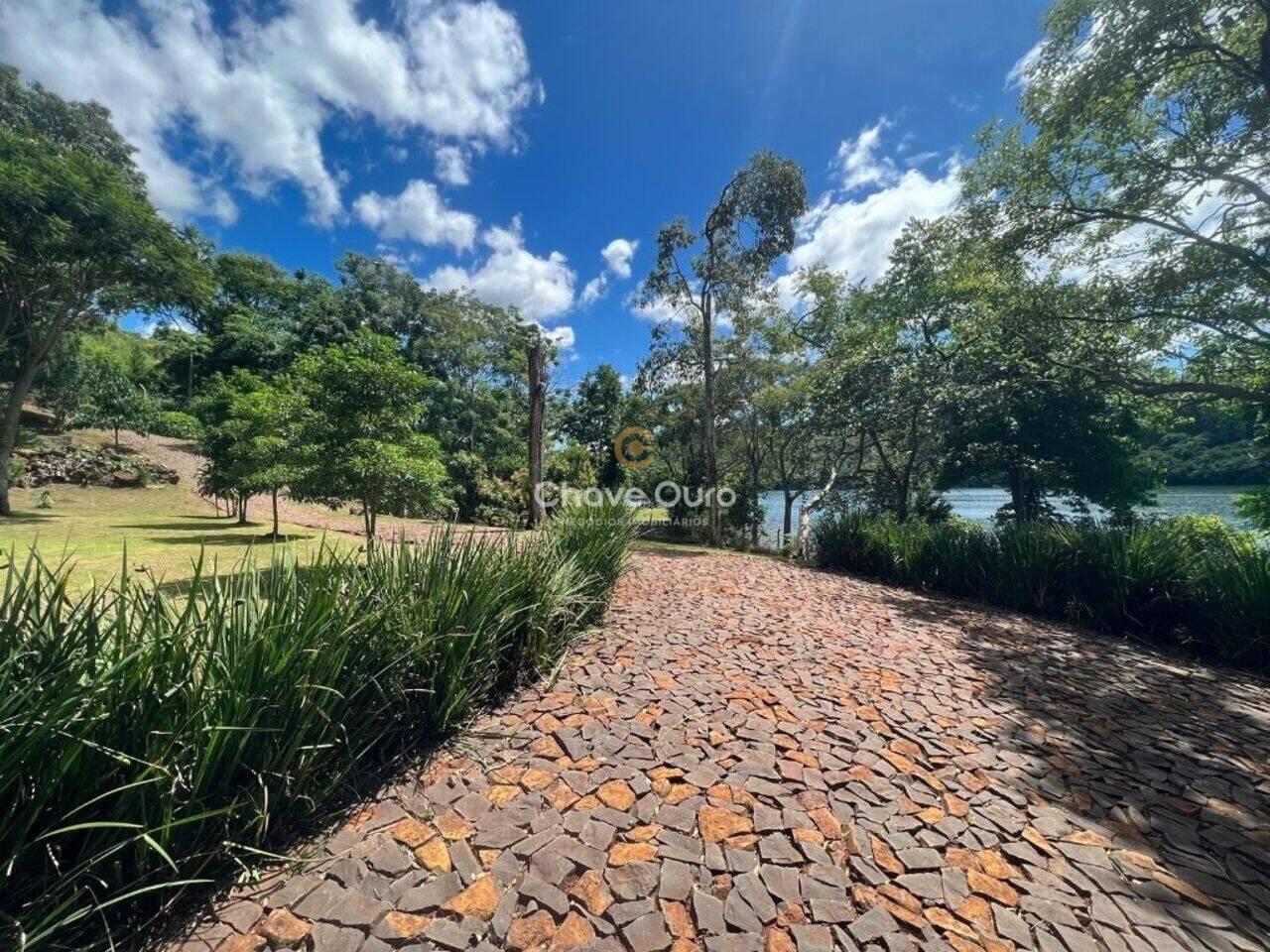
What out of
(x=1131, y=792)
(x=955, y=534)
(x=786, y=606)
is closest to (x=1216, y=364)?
(x=955, y=534)

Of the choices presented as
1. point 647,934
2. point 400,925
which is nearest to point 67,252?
point 400,925

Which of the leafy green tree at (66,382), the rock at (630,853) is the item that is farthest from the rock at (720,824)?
the leafy green tree at (66,382)

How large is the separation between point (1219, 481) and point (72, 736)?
2958 cm

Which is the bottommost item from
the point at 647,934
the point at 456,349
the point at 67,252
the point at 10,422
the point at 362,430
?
the point at 647,934

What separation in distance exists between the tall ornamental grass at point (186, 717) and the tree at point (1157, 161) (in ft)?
28.3

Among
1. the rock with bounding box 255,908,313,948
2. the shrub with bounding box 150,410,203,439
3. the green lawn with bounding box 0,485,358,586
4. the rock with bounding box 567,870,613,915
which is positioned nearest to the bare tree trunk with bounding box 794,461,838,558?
the green lawn with bounding box 0,485,358,586

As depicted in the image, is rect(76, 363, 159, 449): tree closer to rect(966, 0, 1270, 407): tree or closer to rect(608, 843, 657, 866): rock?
rect(608, 843, 657, 866): rock

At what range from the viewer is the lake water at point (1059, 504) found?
11085mm

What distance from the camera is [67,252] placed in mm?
8680

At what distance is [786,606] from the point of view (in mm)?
4984

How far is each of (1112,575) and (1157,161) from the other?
5.26 metres

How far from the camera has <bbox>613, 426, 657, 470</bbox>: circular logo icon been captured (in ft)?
49.4

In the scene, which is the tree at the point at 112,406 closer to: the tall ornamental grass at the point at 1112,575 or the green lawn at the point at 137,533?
the green lawn at the point at 137,533

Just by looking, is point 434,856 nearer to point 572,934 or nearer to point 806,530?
point 572,934
